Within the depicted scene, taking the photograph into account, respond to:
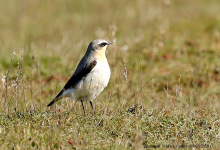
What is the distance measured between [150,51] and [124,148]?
6712mm

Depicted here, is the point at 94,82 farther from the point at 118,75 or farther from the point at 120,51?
the point at 120,51

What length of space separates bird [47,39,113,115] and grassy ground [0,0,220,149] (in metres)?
0.22

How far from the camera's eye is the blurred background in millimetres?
7627

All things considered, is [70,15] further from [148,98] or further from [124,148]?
[124,148]

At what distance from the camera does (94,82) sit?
6434mm

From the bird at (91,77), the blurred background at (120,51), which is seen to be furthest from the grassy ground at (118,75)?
the bird at (91,77)

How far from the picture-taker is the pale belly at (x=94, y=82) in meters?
6.40

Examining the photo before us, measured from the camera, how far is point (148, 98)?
8.53 meters

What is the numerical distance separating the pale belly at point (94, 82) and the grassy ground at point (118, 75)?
27 cm

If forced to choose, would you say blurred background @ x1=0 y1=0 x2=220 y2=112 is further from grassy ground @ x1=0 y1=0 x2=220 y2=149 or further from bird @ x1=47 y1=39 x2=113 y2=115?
bird @ x1=47 y1=39 x2=113 y2=115

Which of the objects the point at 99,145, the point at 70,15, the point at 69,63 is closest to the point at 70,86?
the point at 99,145

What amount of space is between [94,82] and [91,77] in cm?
10

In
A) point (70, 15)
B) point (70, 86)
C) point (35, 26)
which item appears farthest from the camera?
point (70, 15)

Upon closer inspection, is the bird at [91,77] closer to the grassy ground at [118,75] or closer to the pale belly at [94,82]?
the pale belly at [94,82]
